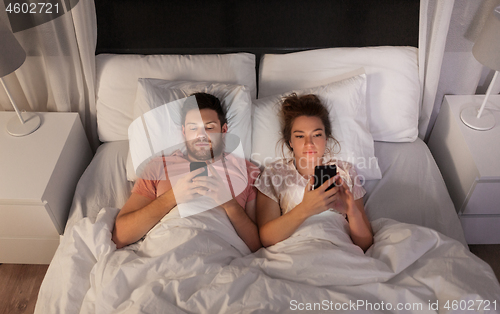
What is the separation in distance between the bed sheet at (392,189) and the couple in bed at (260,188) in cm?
→ 16

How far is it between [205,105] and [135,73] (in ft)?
1.45

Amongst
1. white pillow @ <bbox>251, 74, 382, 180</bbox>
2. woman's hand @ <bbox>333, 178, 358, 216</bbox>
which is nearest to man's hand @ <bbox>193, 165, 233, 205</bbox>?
white pillow @ <bbox>251, 74, 382, 180</bbox>

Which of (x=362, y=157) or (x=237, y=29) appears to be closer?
(x=362, y=157)

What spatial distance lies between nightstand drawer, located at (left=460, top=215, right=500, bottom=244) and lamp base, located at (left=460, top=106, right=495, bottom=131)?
15.0 inches

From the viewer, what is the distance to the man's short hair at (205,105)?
1.37 meters

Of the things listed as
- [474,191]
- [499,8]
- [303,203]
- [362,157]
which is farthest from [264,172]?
[499,8]

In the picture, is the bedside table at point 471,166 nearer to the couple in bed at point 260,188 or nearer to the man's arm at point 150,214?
the couple in bed at point 260,188

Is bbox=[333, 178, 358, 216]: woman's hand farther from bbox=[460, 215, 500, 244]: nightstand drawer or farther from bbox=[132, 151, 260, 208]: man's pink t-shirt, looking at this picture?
bbox=[460, 215, 500, 244]: nightstand drawer

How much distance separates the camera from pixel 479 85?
1.73m

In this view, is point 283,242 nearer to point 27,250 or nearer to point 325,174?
point 325,174

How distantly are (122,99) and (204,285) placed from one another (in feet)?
3.04

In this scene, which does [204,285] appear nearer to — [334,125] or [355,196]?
[355,196]

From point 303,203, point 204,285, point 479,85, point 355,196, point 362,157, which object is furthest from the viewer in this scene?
point 479,85

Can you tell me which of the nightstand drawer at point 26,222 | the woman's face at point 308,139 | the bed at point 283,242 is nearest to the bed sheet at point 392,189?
the bed at point 283,242
